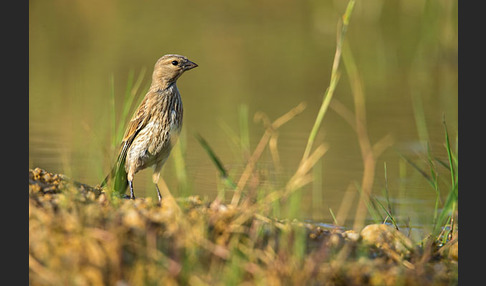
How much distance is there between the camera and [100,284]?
402 centimetres

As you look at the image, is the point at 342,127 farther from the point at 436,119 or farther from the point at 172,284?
the point at 172,284

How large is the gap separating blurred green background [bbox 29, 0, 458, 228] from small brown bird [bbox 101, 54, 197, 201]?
0.29m

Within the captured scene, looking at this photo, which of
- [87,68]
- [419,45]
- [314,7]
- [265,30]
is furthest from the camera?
[314,7]

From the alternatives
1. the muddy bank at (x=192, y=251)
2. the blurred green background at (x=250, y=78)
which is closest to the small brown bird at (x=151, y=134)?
the blurred green background at (x=250, y=78)

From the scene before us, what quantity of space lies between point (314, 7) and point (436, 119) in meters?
9.04

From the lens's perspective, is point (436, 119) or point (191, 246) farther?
point (436, 119)

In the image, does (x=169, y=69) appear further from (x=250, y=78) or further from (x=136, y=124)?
(x=250, y=78)

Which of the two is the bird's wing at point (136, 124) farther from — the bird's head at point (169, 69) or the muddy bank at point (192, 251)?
the muddy bank at point (192, 251)

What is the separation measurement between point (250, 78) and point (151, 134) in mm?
6344

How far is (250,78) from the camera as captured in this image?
13445 millimetres

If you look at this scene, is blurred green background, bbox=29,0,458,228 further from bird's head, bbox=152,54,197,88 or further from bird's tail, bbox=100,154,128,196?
bird's head, bbox=152,54,197,88

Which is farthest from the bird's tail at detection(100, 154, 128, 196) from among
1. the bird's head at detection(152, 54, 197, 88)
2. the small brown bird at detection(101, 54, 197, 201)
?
the bird's head at detection(152, 54, 197, 88)

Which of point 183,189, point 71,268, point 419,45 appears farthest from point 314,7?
point 71,268

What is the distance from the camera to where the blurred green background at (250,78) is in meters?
8.20
